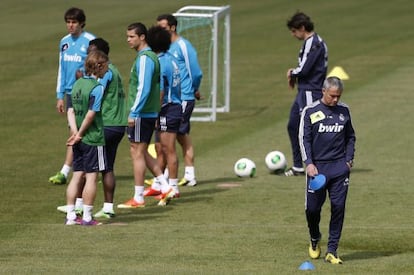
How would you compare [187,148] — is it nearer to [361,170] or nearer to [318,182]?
[361,170]

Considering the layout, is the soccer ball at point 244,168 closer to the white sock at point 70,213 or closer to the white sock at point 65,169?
the white sock at point 65,169

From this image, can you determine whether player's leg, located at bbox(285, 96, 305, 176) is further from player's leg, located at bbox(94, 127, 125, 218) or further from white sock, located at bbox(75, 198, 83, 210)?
white sock, located at bbox(75, 198, 83, 210)

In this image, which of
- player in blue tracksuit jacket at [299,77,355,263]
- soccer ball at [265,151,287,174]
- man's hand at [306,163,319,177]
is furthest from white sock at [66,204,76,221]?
soccer ball at [265,151,287,174]

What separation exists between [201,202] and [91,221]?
7.80ft

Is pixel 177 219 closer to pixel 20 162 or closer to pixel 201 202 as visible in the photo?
pixel 201 202

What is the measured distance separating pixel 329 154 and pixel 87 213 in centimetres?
342

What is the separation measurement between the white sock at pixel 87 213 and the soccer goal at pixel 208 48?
36.7ft

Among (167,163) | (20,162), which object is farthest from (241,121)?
(167,163)

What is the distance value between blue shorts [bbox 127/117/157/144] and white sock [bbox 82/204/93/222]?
1761 millimetres

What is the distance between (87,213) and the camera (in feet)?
48.3

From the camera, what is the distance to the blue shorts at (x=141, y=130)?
1616 centimetres

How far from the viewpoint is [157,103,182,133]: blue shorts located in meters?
17.1

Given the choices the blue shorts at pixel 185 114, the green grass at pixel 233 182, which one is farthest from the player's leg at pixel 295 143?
the blue shorts at pixel 185 114

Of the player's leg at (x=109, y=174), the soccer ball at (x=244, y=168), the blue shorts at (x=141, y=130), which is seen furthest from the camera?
the soccer ball at (x=244, y=168)
